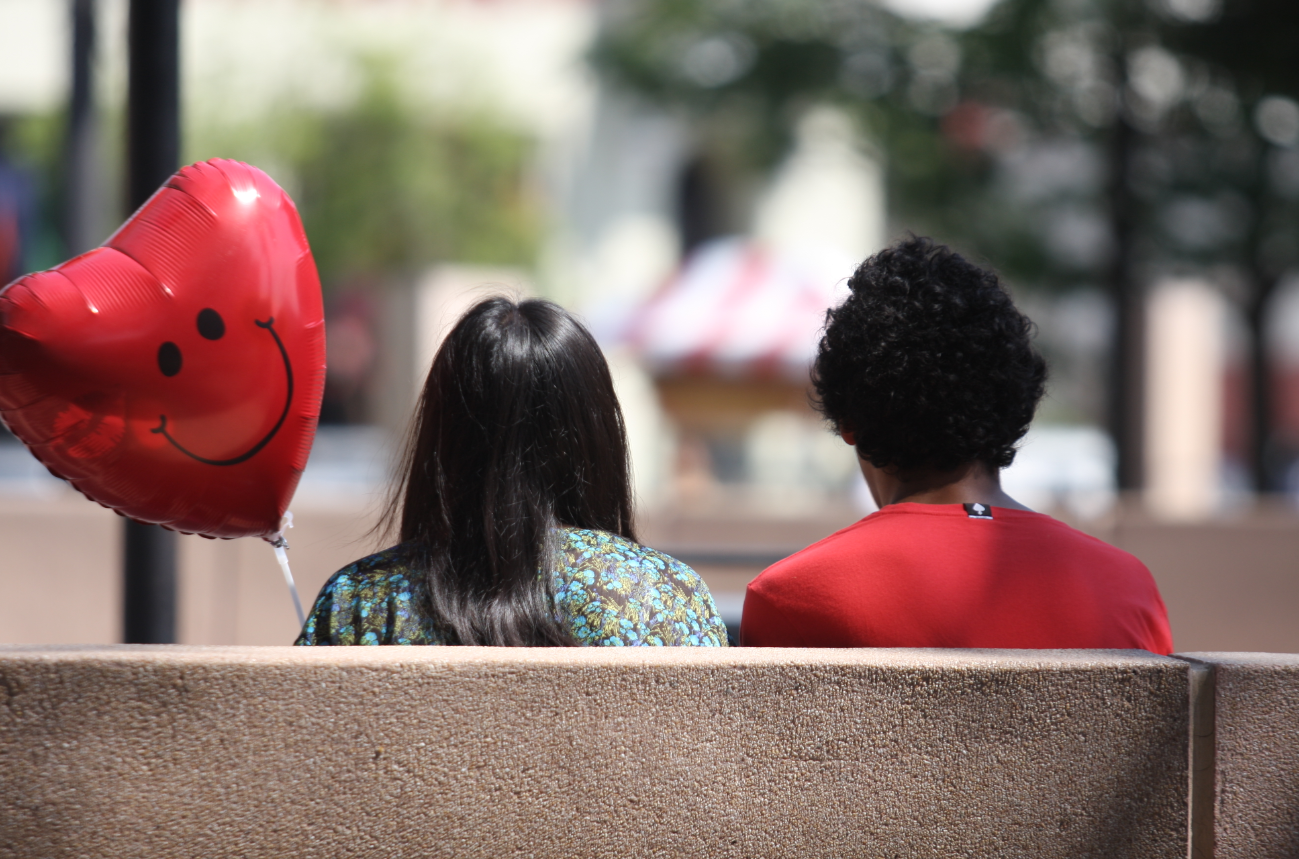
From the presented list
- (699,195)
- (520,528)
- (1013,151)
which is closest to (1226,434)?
(699,195)

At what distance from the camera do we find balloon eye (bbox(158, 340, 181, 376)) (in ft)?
7.61

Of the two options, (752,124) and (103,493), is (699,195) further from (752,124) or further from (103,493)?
(103,493)

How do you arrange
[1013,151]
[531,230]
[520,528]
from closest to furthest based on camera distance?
[520,528] → [1013,151] → [531,230]

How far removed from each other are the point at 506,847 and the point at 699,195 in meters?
17.1

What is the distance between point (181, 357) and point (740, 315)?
804 cm

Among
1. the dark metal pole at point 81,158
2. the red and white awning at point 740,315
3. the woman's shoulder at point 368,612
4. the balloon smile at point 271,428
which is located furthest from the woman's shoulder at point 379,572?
the red and white awning at point 740,315

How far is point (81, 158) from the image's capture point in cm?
721

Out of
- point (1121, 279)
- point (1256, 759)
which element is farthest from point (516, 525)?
point (1121, 279)

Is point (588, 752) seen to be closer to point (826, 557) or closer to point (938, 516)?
point (826, 557)

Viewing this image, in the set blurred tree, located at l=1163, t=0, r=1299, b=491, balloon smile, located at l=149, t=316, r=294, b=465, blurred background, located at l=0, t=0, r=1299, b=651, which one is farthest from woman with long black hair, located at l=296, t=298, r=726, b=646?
blurred tree, located at l=1163, t=0, r=1299, b=491

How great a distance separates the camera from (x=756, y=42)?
10.8m

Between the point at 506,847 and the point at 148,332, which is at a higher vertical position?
the point at 148,332

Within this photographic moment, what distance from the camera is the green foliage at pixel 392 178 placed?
56.5 ft

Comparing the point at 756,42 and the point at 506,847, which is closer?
the point at 506,847
